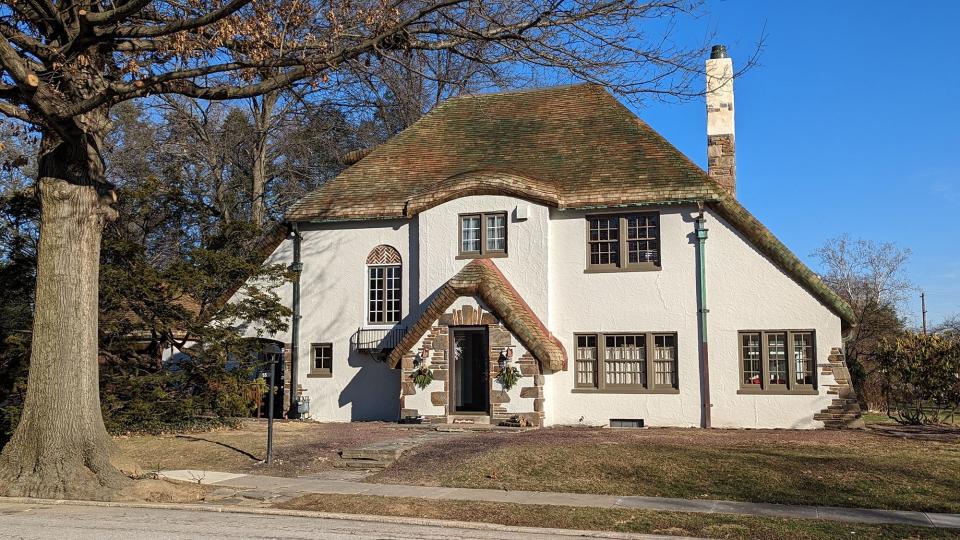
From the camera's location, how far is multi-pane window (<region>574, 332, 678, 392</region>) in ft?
67.5

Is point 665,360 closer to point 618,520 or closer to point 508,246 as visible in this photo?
point 508,246

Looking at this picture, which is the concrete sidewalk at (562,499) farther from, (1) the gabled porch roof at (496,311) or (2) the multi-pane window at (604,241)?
(2) the multi-pane window at (604,241)

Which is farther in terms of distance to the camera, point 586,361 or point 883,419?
point 883,419

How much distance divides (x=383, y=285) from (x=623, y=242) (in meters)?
6.58

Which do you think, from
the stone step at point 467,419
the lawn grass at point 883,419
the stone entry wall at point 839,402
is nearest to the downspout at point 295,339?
the stone step at point 467,419

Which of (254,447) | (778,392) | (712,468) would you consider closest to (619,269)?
(778,392)

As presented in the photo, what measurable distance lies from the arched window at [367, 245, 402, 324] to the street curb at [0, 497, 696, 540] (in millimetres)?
11582

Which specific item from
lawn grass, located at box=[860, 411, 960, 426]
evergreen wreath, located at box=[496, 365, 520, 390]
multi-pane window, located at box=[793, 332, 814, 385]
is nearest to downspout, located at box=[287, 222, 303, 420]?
evergreen wreath, located at box=[496, 365, 520, 390]

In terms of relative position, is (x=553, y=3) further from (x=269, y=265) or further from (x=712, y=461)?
(x=269, y=265)

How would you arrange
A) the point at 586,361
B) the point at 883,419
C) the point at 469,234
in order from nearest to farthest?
the point at 586,361 < the point at 469,234 < the point at 883,419

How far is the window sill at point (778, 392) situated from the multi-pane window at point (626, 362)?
1.61 m

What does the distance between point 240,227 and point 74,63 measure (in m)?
11.1

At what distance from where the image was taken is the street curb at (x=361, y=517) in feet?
31.4

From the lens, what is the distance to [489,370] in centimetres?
2031
